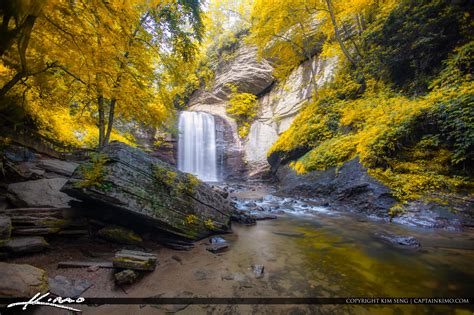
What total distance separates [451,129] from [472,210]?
219cm

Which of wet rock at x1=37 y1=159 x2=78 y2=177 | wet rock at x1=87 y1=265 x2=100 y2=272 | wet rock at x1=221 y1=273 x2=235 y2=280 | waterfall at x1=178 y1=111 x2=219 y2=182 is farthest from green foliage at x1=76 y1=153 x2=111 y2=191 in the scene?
waterfall at x1=178 y1=111 x2=219 y2=182

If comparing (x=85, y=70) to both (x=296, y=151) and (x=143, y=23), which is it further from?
(x=296, y=151)

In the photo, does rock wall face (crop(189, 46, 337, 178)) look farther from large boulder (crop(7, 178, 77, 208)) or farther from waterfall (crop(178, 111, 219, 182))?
large boulder (crop(7, 178, 77, 208))

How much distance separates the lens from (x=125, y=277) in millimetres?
2447

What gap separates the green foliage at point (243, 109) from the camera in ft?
67.4

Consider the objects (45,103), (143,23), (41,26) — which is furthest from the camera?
(143,23)

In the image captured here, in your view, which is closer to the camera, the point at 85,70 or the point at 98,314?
the point at 98,314

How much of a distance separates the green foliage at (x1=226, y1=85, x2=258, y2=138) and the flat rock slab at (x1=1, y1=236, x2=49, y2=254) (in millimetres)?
18308

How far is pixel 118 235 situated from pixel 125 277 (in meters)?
1.08

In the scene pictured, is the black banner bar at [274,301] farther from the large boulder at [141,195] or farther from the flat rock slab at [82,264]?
the large boulder at [141,195]

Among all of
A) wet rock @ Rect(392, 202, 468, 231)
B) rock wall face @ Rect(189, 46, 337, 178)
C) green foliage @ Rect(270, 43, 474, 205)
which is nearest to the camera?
wet rock @ Rect(392, 202, 468, 231)

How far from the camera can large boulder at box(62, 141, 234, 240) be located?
3172 millimetres

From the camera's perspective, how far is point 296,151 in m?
11.4

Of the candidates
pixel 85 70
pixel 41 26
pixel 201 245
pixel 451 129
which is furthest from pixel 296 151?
pixel 41 26
